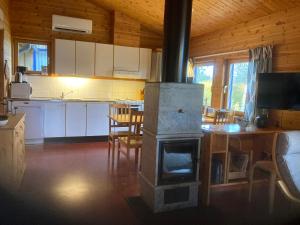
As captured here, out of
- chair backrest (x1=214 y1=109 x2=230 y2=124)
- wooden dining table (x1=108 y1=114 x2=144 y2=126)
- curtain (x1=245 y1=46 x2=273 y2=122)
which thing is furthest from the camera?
chair backrest (x1=214 y1=109 x2=230 y2=124)

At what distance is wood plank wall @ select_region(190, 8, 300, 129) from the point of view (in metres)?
3.53

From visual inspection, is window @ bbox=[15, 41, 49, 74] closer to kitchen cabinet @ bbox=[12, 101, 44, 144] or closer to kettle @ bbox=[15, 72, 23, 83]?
kettle @ bbox=[15, 72, 23, 83]

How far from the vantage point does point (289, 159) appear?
2.24 meters

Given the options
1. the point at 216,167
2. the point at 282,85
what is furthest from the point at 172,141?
the point at 282,85

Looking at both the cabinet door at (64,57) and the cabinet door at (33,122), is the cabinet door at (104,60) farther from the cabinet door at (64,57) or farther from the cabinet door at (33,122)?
the cabinet door at (33,122)

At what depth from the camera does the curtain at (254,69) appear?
3.86 meters

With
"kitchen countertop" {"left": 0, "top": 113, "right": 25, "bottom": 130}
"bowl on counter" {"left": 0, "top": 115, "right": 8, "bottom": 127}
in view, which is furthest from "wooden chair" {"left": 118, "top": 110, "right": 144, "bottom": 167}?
"bowl on counter" {"left": 0, "top": 115, "right": 8, "bottom": 127}

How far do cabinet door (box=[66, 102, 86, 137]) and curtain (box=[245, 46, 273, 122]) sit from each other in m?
3.22

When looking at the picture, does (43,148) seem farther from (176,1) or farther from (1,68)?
(176,1)

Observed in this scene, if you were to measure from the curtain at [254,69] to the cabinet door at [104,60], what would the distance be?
303 centimetres

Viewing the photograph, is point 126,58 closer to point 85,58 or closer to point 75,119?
point 85,58

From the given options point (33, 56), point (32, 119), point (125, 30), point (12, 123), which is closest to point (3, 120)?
point (12, 123)

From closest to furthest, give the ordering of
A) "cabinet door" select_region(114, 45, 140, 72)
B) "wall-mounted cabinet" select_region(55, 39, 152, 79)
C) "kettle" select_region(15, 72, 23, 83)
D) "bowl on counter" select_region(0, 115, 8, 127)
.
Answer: "bowl on counter" select_region(0, 115, 8, 127), "kettle" select_region(15, 72, 23, 83), "wall-mounted cabinet" select_region(55, 39, 152, 79), "cabinet door" select_region(114, 45, 140, 72)

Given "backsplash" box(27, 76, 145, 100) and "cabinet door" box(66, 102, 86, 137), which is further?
"backsplash" box(27, 76, 145, 100)
